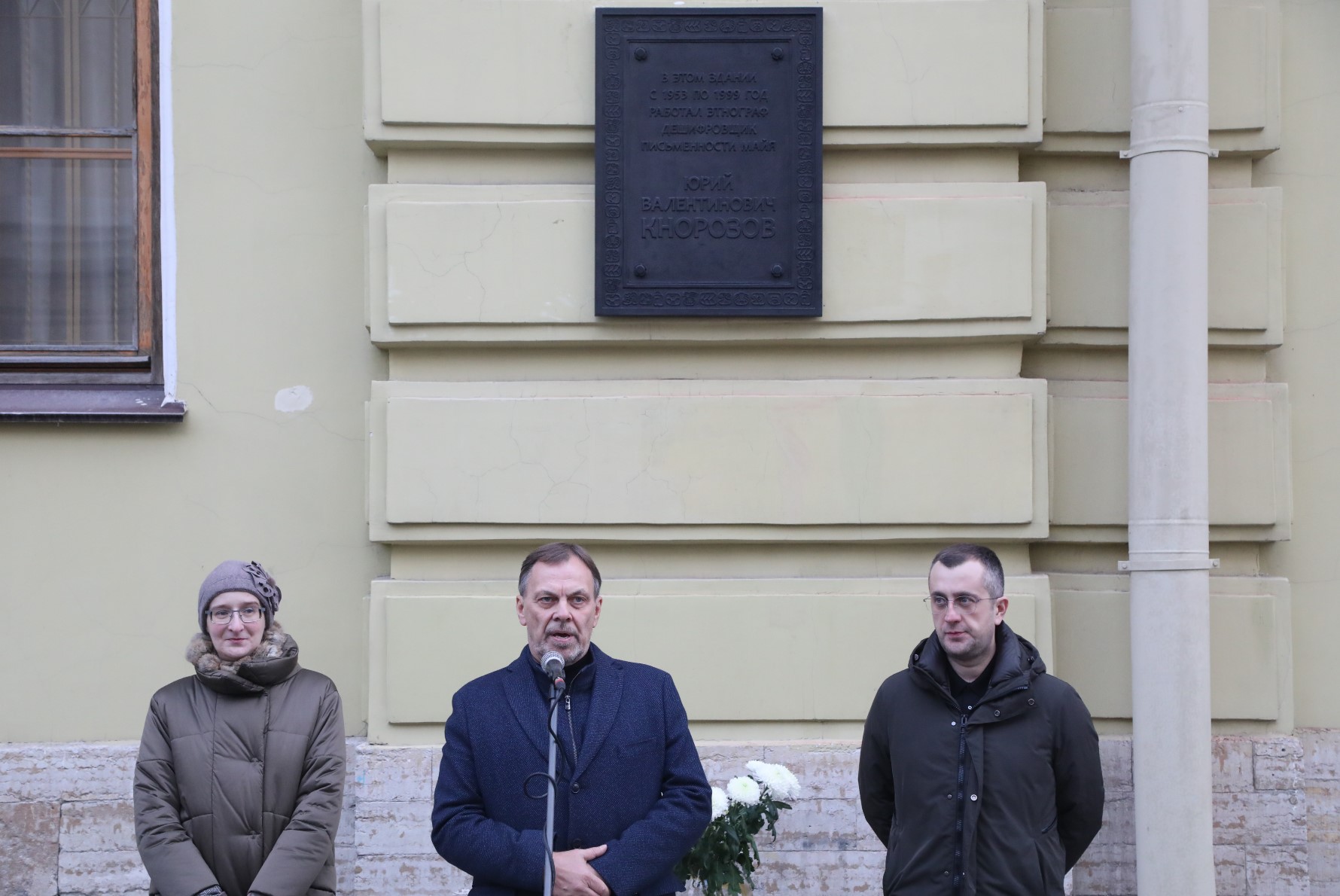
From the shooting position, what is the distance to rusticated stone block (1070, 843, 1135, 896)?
517 cm

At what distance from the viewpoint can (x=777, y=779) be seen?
14.8 feet

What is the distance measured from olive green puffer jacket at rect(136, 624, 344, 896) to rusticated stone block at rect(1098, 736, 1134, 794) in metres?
2.84

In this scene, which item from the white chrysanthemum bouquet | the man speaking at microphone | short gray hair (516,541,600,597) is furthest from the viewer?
the white chrysanthemum bouquet

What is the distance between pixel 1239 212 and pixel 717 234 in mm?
2023

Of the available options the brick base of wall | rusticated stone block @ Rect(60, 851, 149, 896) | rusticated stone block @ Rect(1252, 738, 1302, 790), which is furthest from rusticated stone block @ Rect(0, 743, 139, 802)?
rusticated stone block @ Rect(1252, 738, 1302, 790)

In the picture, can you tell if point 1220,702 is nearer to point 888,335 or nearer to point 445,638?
point 888,335

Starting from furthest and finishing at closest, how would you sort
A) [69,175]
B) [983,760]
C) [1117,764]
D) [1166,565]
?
[69,175]
[1117,764]
[1166,565]
[983,760]

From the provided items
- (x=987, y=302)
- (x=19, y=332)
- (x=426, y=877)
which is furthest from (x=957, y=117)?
(x=19, y=332)

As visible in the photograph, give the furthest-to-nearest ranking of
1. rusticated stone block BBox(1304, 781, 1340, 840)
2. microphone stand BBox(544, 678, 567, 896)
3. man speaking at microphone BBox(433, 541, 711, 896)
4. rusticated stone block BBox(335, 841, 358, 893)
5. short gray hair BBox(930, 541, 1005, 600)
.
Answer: rusticated stone block BBox(1304, 781, 1340, 840) → rusticated stone block BBox(335, 841, 358, 893) → short gray hair BBox(930, 541, 1005, 600) → man speaking at microphone BBox(433, 541, 711, 896) → microphone stand BBox(544, 678, 567, 896)

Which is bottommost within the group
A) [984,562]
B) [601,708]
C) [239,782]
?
[239,782]

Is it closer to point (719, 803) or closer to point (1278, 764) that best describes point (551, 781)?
point (719, 803)

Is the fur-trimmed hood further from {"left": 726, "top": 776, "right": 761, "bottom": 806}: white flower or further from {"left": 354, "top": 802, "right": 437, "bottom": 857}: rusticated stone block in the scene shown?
{"left": 726, "top": 776, "right": 761, "bottom": 806}: white flower

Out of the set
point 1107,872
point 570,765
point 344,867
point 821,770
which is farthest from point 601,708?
point 1107,872

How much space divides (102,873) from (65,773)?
39cm
